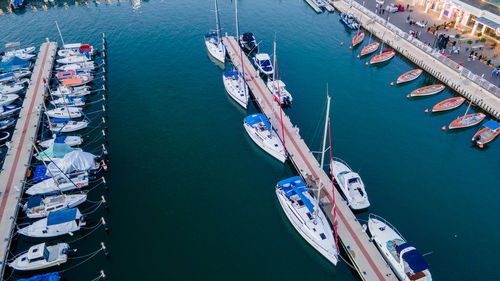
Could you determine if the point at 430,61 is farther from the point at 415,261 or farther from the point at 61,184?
the point at 61,184

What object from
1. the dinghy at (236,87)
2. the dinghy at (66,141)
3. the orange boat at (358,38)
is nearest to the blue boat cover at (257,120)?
the dinghy at (236,87)

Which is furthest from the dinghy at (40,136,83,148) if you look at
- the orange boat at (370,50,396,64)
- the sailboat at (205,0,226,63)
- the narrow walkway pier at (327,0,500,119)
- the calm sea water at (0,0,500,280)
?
the narrow walkway pier at (327,0,500,119)

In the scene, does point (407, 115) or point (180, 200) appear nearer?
point (180, 200)

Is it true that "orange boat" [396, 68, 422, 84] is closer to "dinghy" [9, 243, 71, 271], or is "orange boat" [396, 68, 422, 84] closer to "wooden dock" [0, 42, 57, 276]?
"wooden dock" [0, 42, 57, 276]

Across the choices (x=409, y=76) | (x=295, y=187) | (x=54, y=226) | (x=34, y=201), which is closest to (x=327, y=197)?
(x=295, y=187)

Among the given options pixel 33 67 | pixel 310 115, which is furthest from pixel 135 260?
pixel 33 67

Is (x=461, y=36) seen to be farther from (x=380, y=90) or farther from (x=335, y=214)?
(x=335, y=214)

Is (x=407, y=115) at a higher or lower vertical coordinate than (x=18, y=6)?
lower
